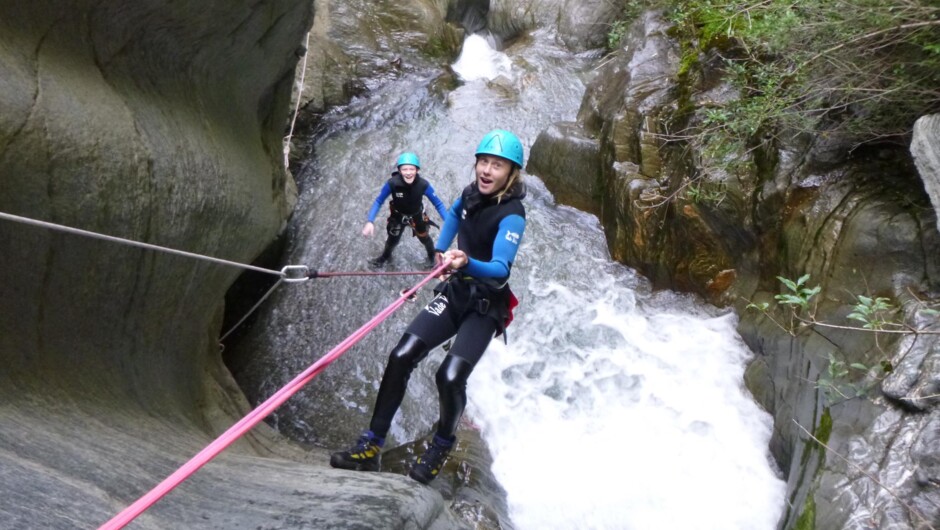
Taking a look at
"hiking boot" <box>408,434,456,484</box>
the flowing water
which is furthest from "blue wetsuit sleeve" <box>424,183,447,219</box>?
"hiking boot" <box>408,434,456,484</box>

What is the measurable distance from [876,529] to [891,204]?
2882 mm

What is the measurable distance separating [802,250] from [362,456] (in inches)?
184

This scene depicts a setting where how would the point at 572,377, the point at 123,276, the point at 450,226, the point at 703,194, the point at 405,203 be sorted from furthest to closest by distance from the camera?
the point at 405,203 < the point at 703,194 < the point at 572,377 < the point at 450,226 < the point at 123,276

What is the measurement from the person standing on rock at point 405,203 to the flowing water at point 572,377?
0.48m

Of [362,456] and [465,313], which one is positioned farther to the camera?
[465,313]

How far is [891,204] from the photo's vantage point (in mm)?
5188

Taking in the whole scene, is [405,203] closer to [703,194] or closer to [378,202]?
[378,202]

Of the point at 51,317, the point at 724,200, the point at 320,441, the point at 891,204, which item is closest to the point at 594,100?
the point at 724,200

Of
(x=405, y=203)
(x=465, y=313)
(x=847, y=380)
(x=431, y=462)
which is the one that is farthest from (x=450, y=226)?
(x=405, y=203)

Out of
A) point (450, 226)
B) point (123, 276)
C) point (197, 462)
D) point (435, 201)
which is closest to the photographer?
point (197, 462)

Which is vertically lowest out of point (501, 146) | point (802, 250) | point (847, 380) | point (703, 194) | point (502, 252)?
point (847, 380)

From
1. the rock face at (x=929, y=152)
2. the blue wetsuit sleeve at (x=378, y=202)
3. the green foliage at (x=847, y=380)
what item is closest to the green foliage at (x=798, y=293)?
the green foliage at (x=847, y=380)

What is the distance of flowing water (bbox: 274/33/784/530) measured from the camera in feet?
18.1

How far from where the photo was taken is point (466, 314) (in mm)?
4230
